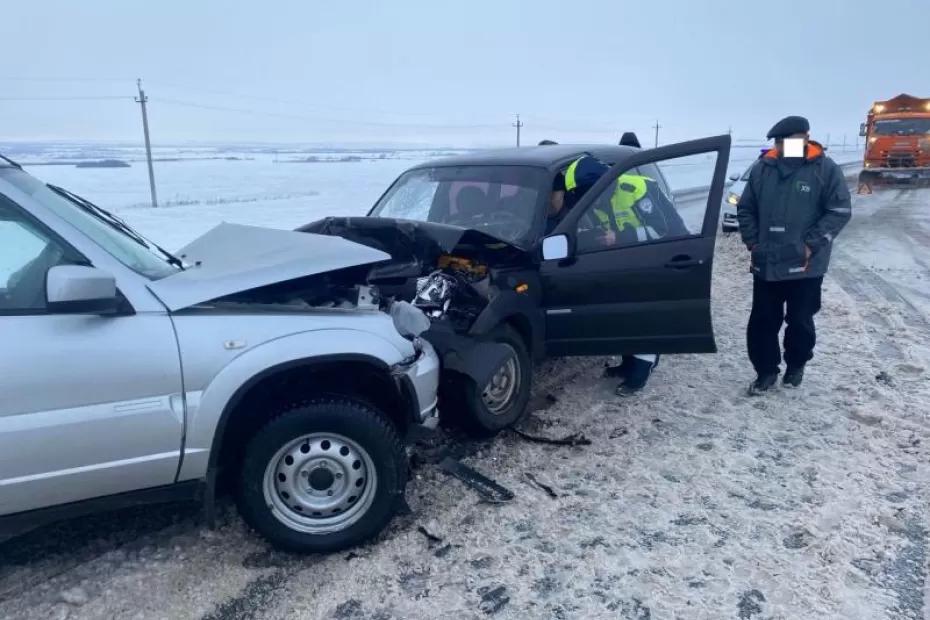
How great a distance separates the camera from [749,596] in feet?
9.24

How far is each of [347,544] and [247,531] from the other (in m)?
0.58

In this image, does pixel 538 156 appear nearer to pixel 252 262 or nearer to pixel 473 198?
pixel 473 198

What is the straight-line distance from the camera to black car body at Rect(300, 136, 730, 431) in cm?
427

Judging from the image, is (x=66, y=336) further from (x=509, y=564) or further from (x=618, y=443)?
(x=618, y=443)

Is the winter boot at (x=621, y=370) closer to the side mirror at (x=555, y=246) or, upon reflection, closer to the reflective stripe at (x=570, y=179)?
the side mirror at (x=555, y=246)

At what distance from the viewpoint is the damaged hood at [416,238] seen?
4238 millimetres

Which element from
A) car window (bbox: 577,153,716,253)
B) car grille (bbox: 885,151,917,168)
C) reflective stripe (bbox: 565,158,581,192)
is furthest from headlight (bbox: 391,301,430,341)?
car grille (bbox: 885,151,917,168)

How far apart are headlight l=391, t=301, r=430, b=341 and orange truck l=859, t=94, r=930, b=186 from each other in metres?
24.7

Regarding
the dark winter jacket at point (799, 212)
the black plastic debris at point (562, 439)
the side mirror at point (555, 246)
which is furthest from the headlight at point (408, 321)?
the dark winter jacket at point (799, 212)

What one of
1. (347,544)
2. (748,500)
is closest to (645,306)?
(748,500)

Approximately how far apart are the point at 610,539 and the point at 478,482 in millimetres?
834

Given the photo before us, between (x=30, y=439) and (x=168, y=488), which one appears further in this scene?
(x=168, y=488)

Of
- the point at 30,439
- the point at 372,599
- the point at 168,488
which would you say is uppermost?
the point at 30,439

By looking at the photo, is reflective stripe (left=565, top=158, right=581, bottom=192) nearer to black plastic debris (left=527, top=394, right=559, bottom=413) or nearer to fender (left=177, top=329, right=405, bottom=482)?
black plastic debris (left=527, top=394, right=559, bottom=413)
